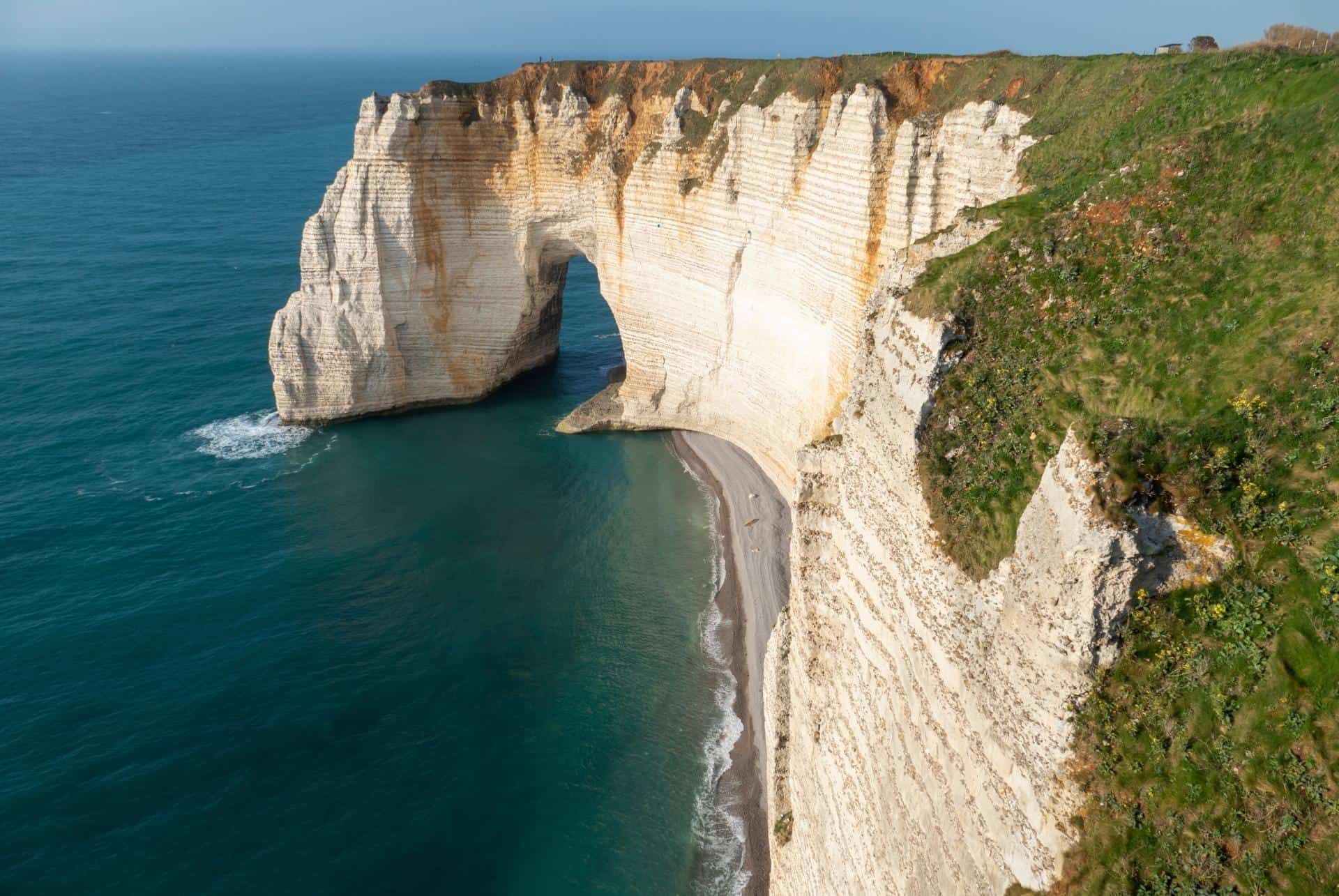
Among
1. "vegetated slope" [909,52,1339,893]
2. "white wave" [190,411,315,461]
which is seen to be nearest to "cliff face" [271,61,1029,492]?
"white wave" [190,411,315,461]

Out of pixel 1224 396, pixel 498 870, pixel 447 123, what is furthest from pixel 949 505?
pixel 447 123

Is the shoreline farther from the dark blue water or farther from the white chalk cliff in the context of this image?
the white chalk cliff

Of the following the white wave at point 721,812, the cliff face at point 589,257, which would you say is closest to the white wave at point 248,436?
the cliff face at point 589,257

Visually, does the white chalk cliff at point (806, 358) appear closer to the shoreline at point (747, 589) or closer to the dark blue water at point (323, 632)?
the shoreline at point (747, 589)

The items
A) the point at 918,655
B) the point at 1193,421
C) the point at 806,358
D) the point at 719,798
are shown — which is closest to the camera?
the point at 1193,421

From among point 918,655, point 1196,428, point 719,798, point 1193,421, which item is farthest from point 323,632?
point 1196,428

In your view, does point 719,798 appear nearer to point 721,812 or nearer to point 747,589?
point 721,812

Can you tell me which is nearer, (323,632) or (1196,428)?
(1196,428)
